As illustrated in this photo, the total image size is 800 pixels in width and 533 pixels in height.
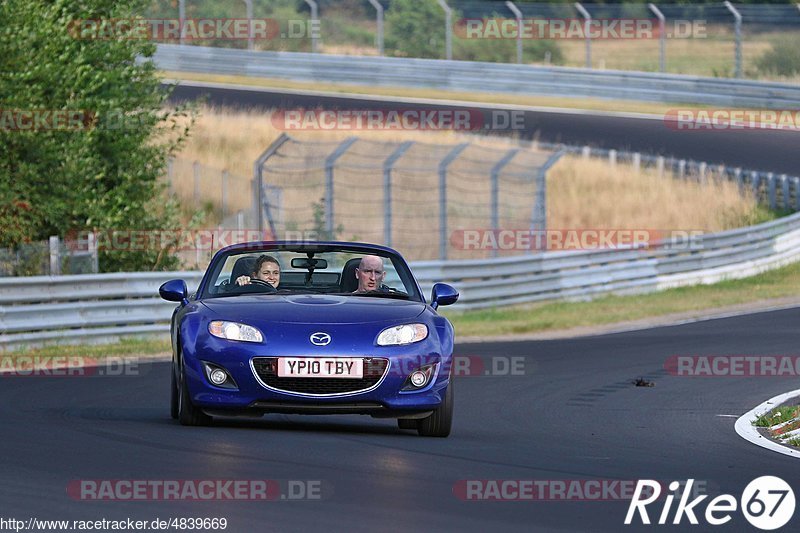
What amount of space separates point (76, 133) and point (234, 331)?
12.6 metres

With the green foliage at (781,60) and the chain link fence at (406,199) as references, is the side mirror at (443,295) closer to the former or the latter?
the chain link fence at (406,199)

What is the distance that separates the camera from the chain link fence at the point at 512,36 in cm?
4240

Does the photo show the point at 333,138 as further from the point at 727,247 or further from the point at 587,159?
the point at 727,247

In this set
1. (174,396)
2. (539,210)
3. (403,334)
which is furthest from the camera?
(539,210)

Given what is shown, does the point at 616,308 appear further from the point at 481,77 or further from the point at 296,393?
the point at 481,77

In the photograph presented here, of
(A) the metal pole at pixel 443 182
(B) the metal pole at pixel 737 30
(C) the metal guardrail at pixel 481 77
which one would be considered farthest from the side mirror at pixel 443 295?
(C) the metal guardrail at pixel 481 77

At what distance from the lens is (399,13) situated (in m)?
47.2

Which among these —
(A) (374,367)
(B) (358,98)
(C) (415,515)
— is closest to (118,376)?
(A) (374,367)

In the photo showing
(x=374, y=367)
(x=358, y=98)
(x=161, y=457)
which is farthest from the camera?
(x=358, y=98)

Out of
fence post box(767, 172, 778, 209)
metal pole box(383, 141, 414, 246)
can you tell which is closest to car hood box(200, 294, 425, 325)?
metal pole box(383, 141, 414, 246)

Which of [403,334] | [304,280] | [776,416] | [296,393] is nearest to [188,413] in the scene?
[296,393]

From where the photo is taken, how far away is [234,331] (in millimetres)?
9852

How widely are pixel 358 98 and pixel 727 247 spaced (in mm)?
15784

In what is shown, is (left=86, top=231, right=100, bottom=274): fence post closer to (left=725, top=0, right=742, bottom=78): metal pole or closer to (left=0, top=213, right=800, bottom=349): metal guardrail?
(left=0, top=213, right=800, bottom=349): metal guardrail
